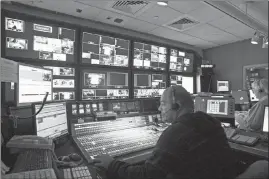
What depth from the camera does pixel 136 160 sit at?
4.29ft

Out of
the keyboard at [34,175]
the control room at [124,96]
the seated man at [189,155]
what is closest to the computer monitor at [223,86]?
the control room at [124,96]

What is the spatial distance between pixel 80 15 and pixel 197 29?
7.55ft

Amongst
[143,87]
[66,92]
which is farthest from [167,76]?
[66,92]

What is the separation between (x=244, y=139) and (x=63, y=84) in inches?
85.4

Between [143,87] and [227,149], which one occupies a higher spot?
[143,87]

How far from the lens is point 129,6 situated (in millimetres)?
2705

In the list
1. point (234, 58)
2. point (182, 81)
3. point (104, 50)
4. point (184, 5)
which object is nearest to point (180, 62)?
point (182, 81)

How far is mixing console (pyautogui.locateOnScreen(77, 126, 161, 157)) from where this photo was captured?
4.57ft

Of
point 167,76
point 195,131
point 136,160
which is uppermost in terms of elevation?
point 167,76

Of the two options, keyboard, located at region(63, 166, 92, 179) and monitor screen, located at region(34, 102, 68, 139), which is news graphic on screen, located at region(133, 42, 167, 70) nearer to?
monitor screen, located at region(34, 102, 68, 139)

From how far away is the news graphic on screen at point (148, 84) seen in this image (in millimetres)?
2902

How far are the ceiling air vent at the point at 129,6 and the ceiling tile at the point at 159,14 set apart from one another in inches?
6.1

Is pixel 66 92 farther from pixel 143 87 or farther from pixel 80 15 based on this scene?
pixel 80 15

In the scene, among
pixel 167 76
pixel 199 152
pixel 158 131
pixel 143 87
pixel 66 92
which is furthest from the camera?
pixel 167 76
